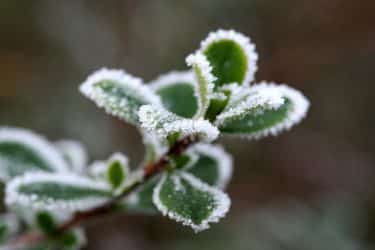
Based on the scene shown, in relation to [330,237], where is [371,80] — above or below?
above

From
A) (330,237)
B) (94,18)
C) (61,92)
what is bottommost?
(330,237)

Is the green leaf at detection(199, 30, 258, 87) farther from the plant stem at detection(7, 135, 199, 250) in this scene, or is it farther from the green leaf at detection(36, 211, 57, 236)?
the green leaf at detection(36, 211, 57, 236)

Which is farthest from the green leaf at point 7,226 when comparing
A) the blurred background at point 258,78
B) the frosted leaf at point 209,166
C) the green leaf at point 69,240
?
the blurred background at point 258,78

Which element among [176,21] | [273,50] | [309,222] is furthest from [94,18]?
[309,222]

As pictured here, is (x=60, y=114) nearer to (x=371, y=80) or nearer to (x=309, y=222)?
(x=309, y=222)

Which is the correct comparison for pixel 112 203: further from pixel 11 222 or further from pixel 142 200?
pixel 11 222

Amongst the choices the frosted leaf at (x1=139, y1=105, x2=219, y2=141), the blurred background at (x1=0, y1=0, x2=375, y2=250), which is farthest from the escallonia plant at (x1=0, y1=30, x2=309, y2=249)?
the blurred background at (x1=0, y1=0, x2=375, y2=250)

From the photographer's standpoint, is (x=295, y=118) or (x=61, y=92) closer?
(x=295, y=118)

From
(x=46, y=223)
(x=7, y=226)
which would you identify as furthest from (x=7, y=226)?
(x=46, y=223)
